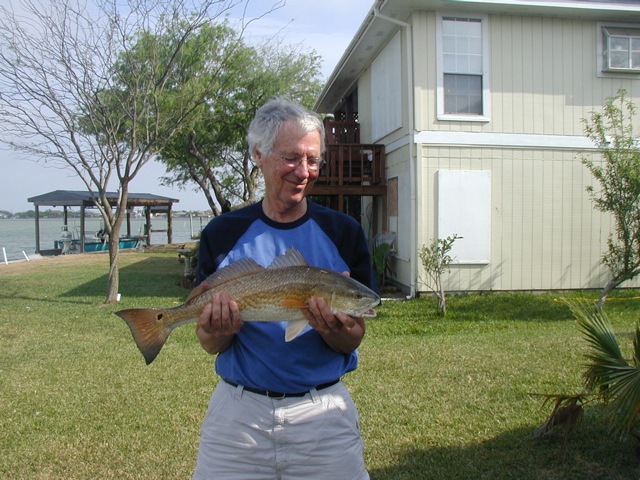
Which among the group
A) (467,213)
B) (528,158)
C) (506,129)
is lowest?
(467,213)

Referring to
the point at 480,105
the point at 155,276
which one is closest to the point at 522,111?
the point at 480,105

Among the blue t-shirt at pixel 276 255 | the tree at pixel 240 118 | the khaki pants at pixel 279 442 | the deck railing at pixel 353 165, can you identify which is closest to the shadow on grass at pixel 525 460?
the khaki pants at pixel 279 442

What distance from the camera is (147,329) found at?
7.27 feet

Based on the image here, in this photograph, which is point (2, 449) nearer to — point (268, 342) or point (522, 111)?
point (268, 342)

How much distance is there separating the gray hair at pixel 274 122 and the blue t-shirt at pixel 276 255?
30 cm

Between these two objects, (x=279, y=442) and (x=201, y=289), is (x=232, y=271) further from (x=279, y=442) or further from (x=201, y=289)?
(x=279, y=442)

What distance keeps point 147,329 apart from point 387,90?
11.8 m

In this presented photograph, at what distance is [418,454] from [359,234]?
107 inches

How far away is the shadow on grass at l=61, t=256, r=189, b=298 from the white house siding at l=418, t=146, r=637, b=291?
22.5ft

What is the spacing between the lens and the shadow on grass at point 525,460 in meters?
3.98

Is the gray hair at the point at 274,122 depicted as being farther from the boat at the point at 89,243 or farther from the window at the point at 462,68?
the boat at the point at 89,243

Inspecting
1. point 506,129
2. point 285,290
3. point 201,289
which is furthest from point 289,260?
point 506,129

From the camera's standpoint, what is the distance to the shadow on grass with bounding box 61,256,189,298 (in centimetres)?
1430

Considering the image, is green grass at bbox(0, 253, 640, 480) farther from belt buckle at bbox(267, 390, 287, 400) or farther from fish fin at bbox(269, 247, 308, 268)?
fish fin at bbox(269, 247, 308, 268)
